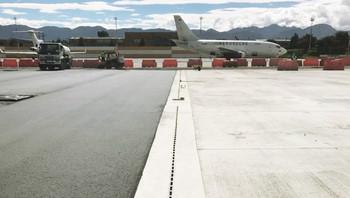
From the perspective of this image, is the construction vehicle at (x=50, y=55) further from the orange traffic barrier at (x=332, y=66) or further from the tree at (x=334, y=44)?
the tree at (x=334, y=44)

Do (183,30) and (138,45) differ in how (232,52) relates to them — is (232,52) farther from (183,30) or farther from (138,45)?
(138,45)

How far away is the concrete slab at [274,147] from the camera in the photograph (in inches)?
175

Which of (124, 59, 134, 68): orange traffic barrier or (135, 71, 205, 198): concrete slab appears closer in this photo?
(135, 71, 205, 198): concrete slab

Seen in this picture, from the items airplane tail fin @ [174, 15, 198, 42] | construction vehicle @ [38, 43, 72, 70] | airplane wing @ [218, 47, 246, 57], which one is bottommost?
construction vehicle @ [38, 43, 72, 70]

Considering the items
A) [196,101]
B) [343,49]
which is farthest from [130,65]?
[343,49]

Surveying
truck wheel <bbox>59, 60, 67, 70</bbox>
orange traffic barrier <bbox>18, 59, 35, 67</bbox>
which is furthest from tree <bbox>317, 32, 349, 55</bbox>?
orange traffic barrier <bbox>18, 59, 35, 67</bbox>

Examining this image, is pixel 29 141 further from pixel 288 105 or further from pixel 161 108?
pixel 288 105

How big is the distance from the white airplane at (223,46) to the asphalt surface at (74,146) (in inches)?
1549

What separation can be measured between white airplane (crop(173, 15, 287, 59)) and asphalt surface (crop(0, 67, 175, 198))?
39338 mm

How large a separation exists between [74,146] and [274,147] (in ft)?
13.1

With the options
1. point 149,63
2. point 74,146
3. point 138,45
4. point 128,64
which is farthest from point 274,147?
point 138,45

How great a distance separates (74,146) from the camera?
20.6ft

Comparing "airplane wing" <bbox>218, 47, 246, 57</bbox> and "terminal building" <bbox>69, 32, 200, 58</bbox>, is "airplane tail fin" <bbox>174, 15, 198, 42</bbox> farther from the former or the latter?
"terminal building" <bbox>69, 32, 200, 58</bbox>

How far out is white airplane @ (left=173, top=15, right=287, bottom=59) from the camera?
4959 cm
